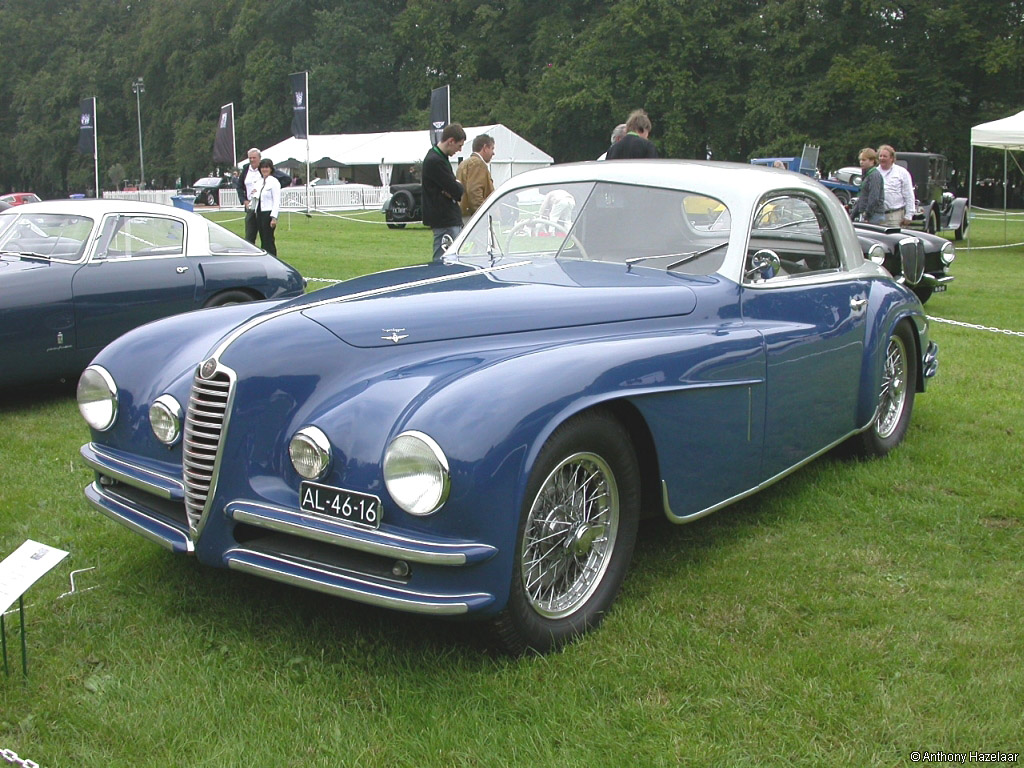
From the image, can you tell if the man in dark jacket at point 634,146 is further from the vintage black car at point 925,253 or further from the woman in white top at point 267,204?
the woman in white top at point 267,204

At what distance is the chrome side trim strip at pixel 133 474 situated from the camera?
3374 millimetres

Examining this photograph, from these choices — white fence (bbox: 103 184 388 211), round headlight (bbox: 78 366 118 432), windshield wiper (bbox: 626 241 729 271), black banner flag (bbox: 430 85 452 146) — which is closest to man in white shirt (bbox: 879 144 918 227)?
windshield wiper (bbox: 626 241 729 271)

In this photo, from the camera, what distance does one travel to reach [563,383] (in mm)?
3146

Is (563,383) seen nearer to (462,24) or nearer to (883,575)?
(883,575)

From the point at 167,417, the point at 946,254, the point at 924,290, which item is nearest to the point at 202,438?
the point at 167,417

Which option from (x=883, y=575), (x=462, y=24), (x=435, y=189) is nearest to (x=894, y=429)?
(x=883, y=575)

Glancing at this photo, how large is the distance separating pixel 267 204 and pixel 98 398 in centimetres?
1042

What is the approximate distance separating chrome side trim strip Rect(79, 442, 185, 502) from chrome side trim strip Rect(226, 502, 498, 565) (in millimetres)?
514

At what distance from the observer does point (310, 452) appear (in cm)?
304

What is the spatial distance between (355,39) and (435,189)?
6040 centimetres

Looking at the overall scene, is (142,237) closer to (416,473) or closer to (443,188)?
(443,188)

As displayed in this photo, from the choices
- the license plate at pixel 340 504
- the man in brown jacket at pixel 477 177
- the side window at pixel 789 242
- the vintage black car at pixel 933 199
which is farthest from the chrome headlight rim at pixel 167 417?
the vintage black car at pixel 933 199

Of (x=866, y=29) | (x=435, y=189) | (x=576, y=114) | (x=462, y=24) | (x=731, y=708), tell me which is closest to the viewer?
(x=731, y=708)

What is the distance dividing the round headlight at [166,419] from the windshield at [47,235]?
3.97 m
